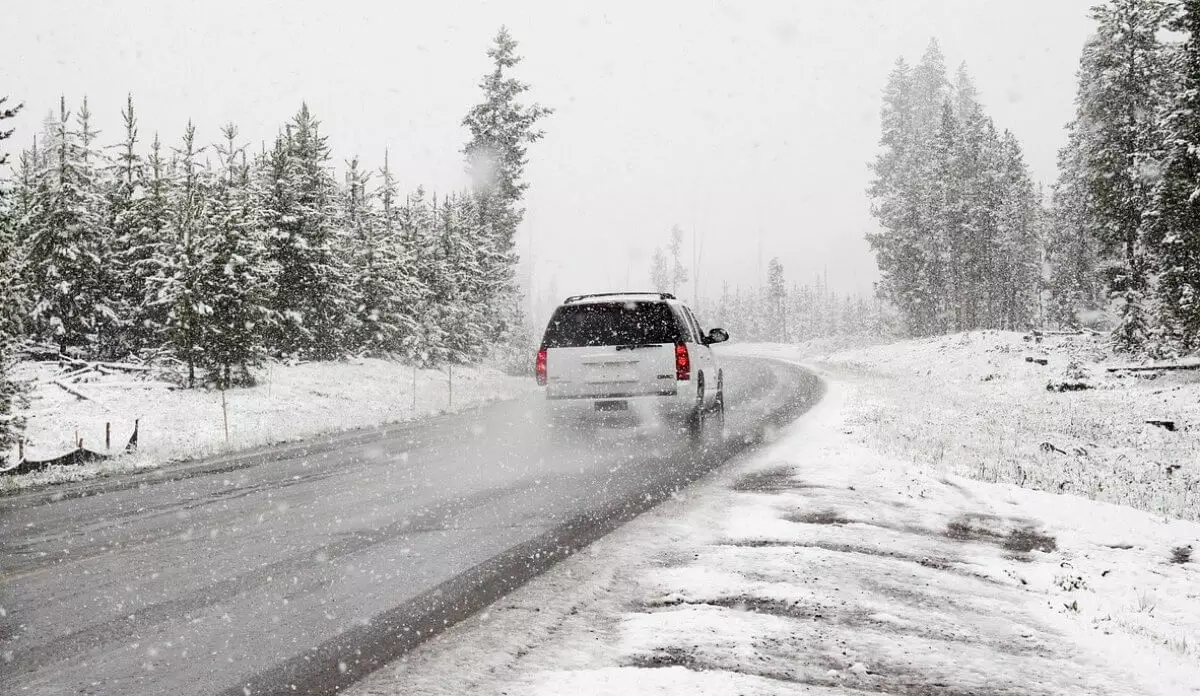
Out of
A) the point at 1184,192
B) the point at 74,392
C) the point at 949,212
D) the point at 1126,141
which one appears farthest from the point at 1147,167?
the point at 74,392

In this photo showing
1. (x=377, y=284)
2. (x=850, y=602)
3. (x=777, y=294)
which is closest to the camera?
(x=850, y=602)

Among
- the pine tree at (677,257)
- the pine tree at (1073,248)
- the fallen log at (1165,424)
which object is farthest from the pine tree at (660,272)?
the fallen log at (1165,424)

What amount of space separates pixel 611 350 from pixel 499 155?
33003 mm

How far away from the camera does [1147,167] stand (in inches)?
936

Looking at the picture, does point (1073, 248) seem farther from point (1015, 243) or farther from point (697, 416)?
point (697, 416)

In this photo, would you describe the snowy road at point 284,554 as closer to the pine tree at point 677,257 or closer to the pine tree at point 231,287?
the pine tree at point 231,287

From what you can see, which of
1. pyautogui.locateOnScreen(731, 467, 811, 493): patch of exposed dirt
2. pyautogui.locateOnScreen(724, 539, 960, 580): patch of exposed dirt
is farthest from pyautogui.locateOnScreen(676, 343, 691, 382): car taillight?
pyautogui.locateOnScreen(724, 539, 960, 580): patch of exposed dirt

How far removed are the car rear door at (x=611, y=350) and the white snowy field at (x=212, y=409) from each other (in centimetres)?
545

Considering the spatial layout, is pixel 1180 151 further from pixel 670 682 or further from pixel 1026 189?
pixel 1026 189

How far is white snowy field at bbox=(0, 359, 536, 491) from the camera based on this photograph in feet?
40.6

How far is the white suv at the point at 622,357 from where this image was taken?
417 inches

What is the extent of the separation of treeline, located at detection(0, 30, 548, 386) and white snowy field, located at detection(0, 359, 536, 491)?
1.35m

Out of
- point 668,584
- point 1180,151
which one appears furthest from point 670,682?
point 1180,151

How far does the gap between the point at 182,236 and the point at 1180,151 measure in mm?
26242
